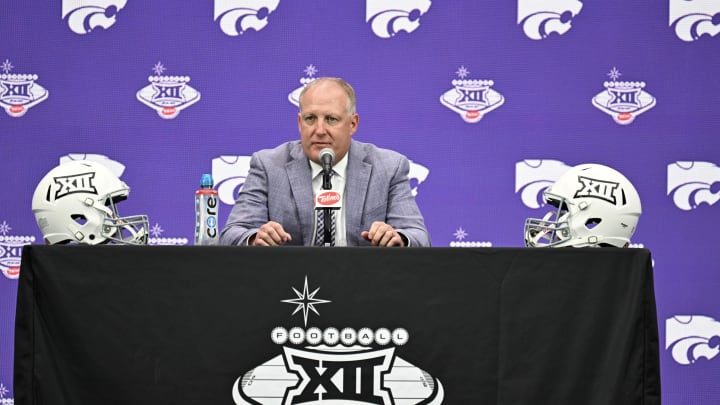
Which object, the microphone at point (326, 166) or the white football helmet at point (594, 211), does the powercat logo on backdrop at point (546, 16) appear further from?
the microphone at point (326, 166)

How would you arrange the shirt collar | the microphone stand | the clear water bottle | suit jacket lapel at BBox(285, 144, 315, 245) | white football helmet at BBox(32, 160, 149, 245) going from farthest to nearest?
the shirt collar → suit jacket lapel at BBox(285, 144, 315, 245) → the clear water bottle → white football helmet at BBox(32, 160, 149, 245) → the microphone stand

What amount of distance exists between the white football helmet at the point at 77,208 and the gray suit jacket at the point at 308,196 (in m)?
0.52

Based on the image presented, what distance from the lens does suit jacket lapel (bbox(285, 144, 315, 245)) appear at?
10.8ft

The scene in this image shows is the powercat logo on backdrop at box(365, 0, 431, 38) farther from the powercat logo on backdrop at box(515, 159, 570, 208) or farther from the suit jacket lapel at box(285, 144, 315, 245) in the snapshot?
the suit jacket lapel at box(285, 144, 315, 245)

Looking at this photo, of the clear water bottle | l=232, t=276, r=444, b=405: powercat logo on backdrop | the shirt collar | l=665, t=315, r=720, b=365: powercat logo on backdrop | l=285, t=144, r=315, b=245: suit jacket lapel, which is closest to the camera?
l=232, t=276, r=444, b=405: powercat logo on backdrop

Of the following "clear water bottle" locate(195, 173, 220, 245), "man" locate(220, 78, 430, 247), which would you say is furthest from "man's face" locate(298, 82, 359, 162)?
"clear water bottle" locate(195, 173, 220, 245)

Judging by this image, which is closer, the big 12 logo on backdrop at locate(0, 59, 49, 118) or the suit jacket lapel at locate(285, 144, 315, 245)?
the suit jacket lapel at locate(285, 144, 315, 245)

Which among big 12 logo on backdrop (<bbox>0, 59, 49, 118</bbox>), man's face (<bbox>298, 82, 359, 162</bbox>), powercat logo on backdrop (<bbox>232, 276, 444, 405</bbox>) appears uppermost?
big 12 logo on backdrop (<bbox>0, 59, 49, 118</bbox>)

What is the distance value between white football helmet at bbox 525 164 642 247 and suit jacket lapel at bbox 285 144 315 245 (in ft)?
2.98

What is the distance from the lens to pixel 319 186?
3.40m

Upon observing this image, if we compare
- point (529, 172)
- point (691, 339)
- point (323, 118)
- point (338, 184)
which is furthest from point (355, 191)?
point (691, 339)

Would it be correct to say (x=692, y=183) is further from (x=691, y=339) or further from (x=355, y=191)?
(x=355, y=191)

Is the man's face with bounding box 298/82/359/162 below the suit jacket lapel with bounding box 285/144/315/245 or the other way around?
the other way around

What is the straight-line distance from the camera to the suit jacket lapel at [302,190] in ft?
10.8
